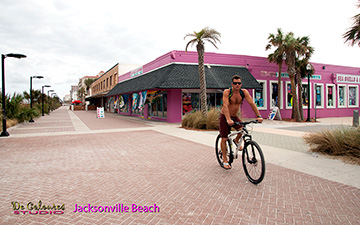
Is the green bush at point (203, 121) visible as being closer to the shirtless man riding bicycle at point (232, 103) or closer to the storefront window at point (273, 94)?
the shirtless man riding bicycle at point (232, 103)

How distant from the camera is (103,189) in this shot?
426 centimetres

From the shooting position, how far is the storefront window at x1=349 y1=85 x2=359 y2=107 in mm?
26562

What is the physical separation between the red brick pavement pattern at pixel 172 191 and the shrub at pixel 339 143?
7.54 ft

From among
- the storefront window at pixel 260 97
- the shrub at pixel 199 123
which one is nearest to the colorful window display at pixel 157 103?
the shrub at pixel 199 123

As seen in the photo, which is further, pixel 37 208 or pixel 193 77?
pixel 193 77

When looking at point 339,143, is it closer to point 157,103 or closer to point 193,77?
point 193,77

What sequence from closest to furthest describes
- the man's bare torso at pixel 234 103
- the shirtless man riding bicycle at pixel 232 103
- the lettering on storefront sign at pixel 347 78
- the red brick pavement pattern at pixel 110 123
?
the shirtless man riding bicycle at pixel 232 103
the man's bare torso at pixel 234 103
the red brick pavement pattern at pixel 110 123
the lettering on storefront sign at pixel 347 78

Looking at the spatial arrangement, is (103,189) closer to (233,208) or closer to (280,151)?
(233,208)

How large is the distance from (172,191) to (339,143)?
530 cm

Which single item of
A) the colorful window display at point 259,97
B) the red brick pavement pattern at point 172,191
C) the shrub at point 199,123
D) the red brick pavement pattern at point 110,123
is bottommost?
the red brick pavement pattern at point 172,191

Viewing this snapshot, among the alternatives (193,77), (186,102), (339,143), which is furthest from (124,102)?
(339,143)

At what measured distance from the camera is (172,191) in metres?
4.12

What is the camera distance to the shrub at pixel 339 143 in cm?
624

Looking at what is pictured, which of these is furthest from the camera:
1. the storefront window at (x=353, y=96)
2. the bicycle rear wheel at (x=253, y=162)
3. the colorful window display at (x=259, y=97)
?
the storefront window at (x=353, y=96)
